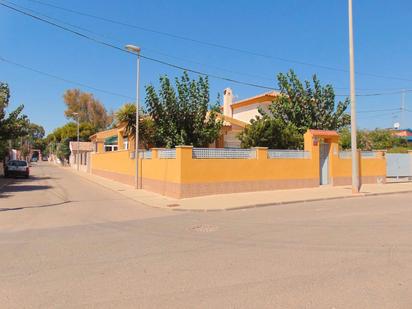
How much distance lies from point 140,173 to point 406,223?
45.4 feet

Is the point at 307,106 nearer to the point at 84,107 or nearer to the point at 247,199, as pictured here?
the point at 247,199

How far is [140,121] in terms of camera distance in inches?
874

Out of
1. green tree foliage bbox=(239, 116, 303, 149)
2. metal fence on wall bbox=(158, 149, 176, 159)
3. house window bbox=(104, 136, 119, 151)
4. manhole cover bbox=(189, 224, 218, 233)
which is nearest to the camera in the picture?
manhole cover bbox=(189, 224, 218, 233)

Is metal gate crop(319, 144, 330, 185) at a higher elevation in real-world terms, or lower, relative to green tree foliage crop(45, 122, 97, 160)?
lower

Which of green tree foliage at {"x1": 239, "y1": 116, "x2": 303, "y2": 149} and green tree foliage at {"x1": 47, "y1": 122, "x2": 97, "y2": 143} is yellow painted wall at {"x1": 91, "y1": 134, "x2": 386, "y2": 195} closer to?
green tree foliage at {"x1": 239, "y1": 116, "x2": 303, "y2": 149}

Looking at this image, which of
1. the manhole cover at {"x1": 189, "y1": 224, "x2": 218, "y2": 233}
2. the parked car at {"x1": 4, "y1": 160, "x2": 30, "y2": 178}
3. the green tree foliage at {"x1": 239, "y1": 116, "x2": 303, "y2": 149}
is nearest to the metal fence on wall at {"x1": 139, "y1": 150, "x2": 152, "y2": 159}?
the green tree foliage at {"x1": 239, "y1": 116, "x2": 303, "y2": 149}

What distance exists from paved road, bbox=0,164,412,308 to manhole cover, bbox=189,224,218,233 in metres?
0.02

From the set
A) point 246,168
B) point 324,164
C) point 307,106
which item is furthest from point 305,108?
point 246,168

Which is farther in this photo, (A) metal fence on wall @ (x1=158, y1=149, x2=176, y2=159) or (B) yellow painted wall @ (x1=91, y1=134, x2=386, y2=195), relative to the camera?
(A) metal fence on wall @ (x1=158, y1=149, x2=176, y2=159)

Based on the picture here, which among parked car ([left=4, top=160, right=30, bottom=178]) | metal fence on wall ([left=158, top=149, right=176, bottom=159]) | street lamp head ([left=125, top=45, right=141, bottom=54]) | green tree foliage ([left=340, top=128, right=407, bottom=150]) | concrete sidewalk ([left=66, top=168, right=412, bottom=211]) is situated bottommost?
concrete sidewalk ([left=66, top=168, right=412, bottom=211])

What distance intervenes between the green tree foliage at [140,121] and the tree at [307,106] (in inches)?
323

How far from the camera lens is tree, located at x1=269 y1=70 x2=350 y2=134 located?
23.1 metres

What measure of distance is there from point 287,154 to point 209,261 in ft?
39.1

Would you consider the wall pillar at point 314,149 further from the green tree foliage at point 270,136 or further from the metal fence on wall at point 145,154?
the metal fence on wall at point 145,154
